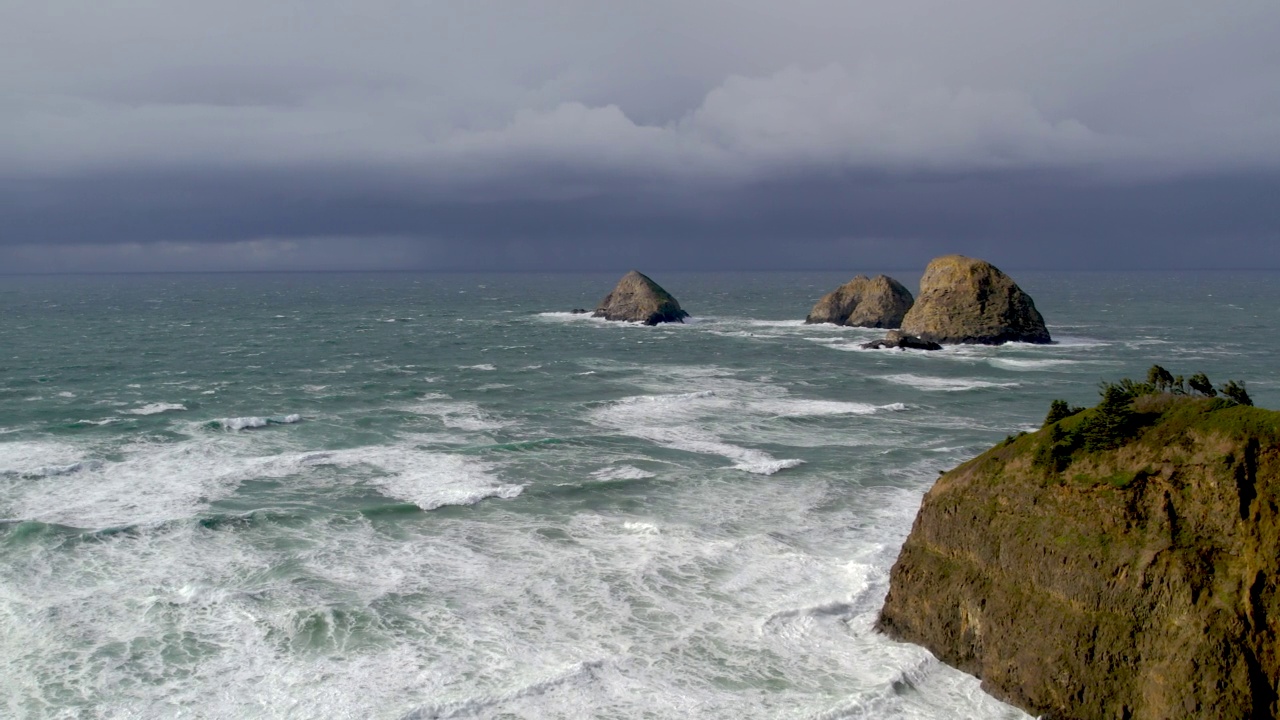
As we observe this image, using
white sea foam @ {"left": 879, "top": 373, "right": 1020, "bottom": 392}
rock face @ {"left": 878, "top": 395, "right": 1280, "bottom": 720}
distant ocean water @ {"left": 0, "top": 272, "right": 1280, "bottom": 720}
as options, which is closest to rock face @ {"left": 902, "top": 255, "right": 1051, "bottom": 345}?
distant ocean water @ {"left": 0, "top": 272, "right": 1280, "bottom": 720}

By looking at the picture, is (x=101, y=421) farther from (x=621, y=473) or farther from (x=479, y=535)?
(x=621, y=473)

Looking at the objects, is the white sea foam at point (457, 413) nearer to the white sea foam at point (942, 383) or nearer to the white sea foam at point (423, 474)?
the white sea foam at point (423, 474)

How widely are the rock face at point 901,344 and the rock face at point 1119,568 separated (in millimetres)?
61498

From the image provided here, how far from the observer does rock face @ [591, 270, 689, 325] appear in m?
110

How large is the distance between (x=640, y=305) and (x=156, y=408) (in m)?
68.0

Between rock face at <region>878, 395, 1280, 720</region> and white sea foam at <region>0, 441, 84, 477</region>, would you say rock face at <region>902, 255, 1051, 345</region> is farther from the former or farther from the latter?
white sea foam at <region>0, 441, 84, 477</region>

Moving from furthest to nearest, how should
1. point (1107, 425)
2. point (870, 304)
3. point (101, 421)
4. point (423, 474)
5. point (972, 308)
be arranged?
point (870, 304), point (972, 308), point (101, 421), point (423, 474), point (1107, 425)

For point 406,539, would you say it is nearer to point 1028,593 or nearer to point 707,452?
point 707,452

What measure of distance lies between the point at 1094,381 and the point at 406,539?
159 feet

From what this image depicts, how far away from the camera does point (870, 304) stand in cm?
9831

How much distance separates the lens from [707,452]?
3784 cm

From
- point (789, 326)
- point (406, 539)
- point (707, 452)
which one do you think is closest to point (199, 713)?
point (406, 539)

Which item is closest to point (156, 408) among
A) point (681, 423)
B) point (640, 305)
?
point (681, 423)

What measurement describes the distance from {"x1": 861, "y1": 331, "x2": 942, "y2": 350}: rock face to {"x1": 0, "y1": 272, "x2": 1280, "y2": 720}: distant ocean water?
41.5 ft
